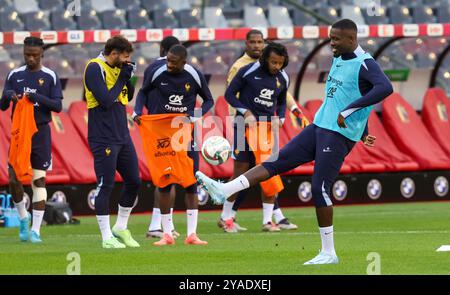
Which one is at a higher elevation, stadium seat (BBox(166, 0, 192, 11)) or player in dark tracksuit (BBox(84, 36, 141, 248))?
stadium seat (BBox(166, 0, 192, 11))

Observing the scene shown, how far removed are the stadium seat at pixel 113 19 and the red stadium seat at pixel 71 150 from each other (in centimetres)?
396

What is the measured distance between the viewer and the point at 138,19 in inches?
1057

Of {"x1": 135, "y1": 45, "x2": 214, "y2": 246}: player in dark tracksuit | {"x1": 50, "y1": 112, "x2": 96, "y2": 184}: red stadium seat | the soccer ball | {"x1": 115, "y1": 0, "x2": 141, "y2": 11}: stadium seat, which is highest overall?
{"x1": 115, "y1": 0, "x2": 141, "y2": 11}: stadium seat

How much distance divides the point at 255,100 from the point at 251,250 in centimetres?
388

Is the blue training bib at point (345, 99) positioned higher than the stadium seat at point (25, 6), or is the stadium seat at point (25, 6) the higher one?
the stadium seat at point (25, 6)

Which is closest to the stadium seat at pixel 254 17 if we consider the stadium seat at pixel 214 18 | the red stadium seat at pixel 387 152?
the stadium seat at pixel 214 18

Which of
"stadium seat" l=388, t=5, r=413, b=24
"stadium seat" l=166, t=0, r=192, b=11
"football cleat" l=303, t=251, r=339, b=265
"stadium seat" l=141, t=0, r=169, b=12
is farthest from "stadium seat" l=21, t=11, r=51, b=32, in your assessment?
"football cleat" l=303, t=251, r=339, b=265

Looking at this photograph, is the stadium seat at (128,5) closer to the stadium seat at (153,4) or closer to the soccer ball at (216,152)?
the stadium seat at (153,4)

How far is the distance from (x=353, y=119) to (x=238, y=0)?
16.5 m

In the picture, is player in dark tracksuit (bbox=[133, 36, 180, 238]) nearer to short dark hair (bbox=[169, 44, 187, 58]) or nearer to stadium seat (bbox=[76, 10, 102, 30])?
short dark hair (bbox=[169, 44, 187, 58])

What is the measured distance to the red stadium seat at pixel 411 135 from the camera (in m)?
24.5

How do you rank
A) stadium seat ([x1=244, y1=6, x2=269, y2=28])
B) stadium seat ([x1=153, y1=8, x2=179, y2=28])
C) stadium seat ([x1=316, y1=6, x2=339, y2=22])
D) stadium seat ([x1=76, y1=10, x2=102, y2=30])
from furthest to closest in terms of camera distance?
stadium seat ([x1=316, y1=6, x2=339, y2=22]) → stadium seat ([x1=244, y1=6, x2=269, y2=28]) → stadium seat ([x1=153, y1=8, x2=179, y2=28]) → stadium seat ([x1=76, y1=10, x2=102, y2=30])

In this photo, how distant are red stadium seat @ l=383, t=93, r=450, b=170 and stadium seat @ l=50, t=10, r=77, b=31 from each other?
19.4 feet

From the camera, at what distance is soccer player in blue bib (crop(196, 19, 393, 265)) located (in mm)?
12500
